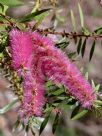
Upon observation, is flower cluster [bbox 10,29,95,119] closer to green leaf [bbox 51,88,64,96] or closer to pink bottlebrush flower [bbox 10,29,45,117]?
Result: pink bottlebrush flower [bbox 10,29,45,117]

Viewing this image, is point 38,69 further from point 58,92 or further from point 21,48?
point 58,92

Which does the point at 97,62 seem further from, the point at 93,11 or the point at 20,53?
the point at 20,53

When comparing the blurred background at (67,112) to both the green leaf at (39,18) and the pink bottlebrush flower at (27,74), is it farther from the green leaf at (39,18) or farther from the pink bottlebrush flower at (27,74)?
the pink bottlebrush flower at (27,74)

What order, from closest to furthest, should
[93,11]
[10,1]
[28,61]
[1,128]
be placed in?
[28,61], [10,1], [1,128], [93,11]

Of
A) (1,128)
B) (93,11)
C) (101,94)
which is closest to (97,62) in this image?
(93,11)

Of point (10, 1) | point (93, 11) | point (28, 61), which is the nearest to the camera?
point (28, 61)

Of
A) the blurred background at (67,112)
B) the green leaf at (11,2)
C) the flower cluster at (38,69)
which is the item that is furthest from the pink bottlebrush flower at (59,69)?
the blurred background at (67,112)

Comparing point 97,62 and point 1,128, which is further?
point 97,62

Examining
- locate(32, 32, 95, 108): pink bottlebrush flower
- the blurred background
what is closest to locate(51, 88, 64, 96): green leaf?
locate(32, 32, 95, 108): pink bottlebrush flower
